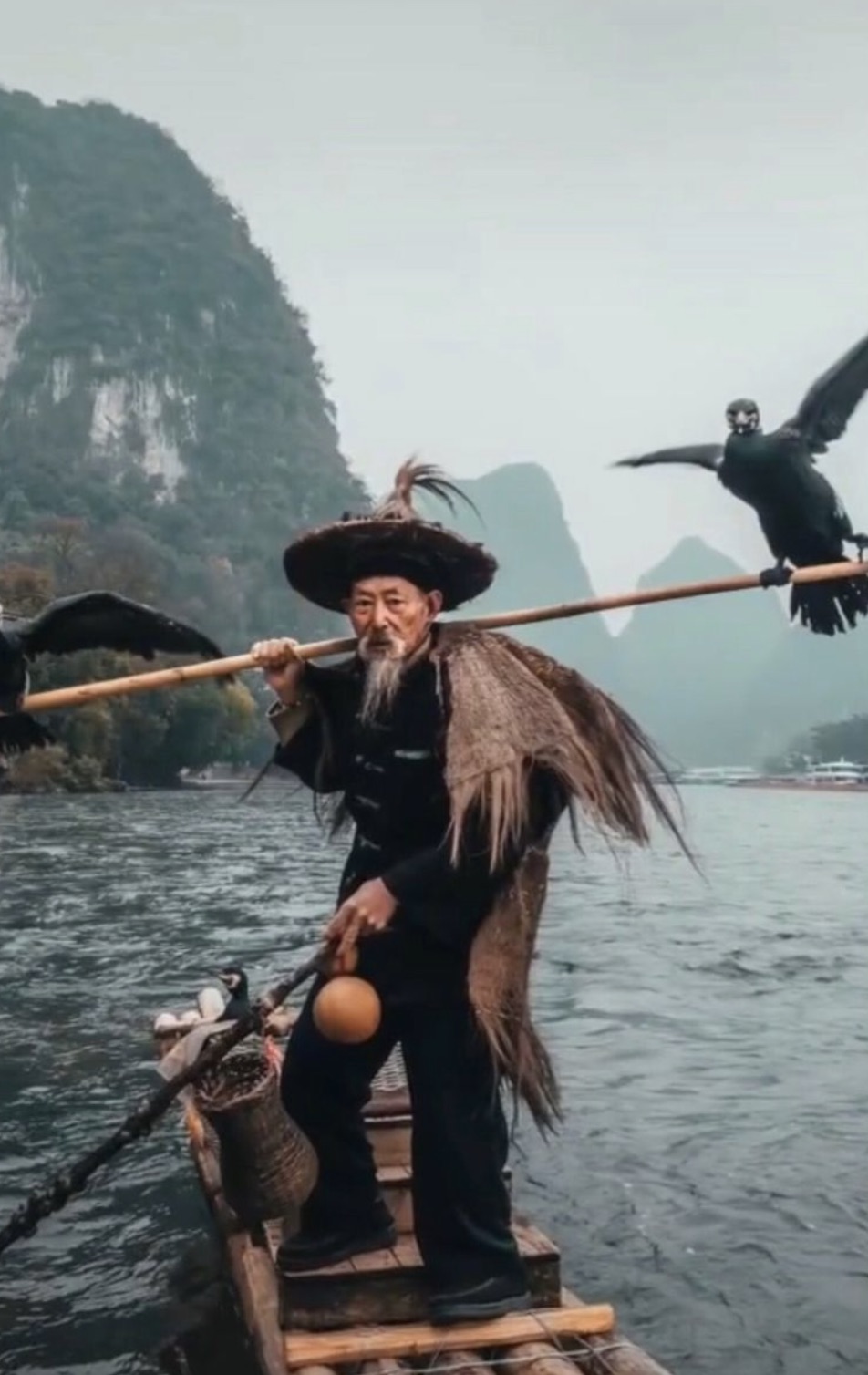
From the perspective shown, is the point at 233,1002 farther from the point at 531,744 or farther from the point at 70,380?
the point at 70,380

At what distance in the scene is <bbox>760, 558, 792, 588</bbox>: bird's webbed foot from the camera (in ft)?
14.3

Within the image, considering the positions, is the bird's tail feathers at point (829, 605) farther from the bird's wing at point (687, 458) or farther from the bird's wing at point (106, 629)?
the bird's wing at point (106, 629)

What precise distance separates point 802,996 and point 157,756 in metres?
53.4

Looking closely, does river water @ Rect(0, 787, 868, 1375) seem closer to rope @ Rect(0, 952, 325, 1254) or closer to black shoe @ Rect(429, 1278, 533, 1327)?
rope @ Rect(0, 952, 325, 1254)

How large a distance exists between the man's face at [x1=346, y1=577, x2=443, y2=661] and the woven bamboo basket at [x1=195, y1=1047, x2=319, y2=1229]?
3.84 ft

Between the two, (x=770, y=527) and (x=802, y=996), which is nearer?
(x=770, y=527)

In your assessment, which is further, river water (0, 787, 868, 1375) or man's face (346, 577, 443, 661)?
river water (0, 787, 868, 1375)

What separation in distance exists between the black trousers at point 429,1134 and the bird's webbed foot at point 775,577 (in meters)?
1.53

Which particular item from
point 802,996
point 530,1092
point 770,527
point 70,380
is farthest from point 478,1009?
point 70,380

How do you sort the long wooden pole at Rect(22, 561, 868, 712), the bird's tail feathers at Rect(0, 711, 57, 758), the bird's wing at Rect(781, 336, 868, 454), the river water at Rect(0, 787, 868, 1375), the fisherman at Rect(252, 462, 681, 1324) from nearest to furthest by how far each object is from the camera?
1. the fisherman at Rect(252, 462, 681, 1324)
2. the long wooden pole at Rect(22, 561, 868, 712)
3. the bird's wing at Rect(781, 336, 868, 454)
4. the river water at Rect(0, 787, 868, 1375)
5. the bird's tail feathers at Rect(0, 711, 57, 758)

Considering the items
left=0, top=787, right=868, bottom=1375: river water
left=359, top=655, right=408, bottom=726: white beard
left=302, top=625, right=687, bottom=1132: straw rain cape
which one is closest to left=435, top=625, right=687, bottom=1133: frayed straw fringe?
left=302, top=625, right=687, bottom=1132: straw rain cape

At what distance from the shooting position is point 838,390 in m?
4.83

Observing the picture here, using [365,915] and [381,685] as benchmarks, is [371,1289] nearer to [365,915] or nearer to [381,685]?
[365,915]

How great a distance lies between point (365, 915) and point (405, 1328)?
1028mm
